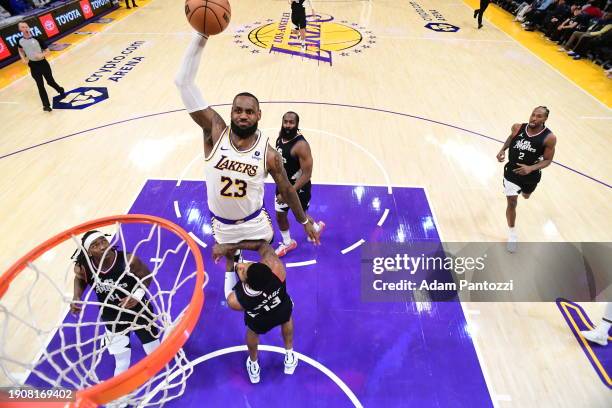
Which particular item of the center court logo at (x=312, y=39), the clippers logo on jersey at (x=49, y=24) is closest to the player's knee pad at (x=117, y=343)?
the center court logo at (x=312, y=39)

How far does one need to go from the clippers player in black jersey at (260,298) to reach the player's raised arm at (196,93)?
40.4 inches

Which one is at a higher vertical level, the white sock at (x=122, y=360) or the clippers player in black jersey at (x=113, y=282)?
the clippers player in black jersey at (x=113, y=282)

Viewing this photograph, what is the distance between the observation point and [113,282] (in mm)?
3131

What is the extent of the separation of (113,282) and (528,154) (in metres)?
4.61

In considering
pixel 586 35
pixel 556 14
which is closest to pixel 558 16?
pixel 556 14

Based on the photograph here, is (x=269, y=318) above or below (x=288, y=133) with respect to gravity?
below

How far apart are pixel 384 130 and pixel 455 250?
3.29 meters

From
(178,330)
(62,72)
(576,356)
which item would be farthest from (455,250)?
(62,72)

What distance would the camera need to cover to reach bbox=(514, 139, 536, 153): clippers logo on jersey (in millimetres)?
4461

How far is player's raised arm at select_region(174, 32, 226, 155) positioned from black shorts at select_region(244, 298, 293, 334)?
4.68 feet

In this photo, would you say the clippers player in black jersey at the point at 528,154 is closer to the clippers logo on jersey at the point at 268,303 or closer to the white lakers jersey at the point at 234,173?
the white lakers jersey at the point at 234,173

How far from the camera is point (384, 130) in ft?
24.6

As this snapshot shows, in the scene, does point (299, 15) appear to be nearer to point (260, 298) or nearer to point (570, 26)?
point (570, 26)

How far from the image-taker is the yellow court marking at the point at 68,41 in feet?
30.6
